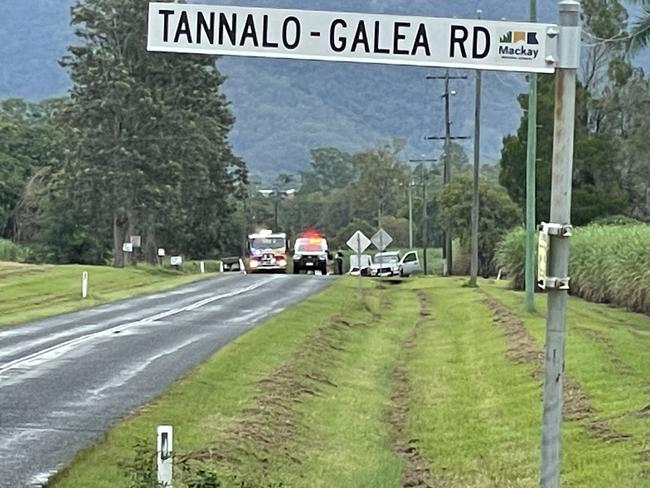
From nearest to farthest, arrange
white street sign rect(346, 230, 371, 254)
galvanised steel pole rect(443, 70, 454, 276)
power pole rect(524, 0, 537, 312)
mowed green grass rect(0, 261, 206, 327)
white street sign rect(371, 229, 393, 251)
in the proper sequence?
power pole rect(524, 0, 537, 312), mowed green grass rect(0, 261, 206, 327), white street sign rect(346, 230, 371, 254), white street sign rect(371, 229, 393, 251), galvanised steel pole rect(443, 70, 454, 276)

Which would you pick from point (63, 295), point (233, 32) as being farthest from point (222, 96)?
point (233, 32)

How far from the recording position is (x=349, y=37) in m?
5.79

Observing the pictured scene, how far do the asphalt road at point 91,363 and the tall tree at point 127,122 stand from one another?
30.3 m

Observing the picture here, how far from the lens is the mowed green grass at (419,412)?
1170 centimetres

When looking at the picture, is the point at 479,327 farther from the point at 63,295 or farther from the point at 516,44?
the point at 516,44

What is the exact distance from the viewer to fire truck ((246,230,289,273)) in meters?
66.2

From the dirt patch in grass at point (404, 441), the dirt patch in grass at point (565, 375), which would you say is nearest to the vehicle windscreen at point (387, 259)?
the dirt patch in grass at point (565, 375)

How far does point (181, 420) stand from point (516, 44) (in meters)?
8.76

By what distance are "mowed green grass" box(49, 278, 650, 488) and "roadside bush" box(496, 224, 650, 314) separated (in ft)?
13.9

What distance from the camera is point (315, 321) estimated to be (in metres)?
28.8

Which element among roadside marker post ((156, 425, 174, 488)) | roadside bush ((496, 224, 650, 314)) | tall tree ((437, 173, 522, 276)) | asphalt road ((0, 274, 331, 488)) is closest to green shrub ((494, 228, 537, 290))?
roadside bush ((496, 224, 650, 314))

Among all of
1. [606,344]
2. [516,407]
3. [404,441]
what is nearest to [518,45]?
[404,441]

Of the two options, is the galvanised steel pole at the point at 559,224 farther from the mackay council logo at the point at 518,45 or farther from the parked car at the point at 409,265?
the parked car at the point at 409,265

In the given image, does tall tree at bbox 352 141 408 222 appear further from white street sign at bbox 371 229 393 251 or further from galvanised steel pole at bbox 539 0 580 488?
galvanised steel pole at bbox 539 0 580 488
